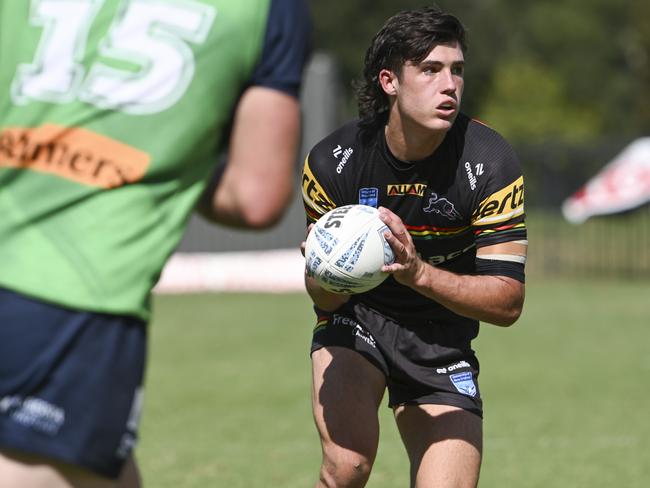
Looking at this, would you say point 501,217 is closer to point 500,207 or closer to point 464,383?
point 500,207

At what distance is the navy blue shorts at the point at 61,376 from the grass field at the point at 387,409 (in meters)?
5.24

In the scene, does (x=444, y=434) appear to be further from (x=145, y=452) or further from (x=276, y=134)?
(x=145, y=452)

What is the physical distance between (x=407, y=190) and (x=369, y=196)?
16 centimetres

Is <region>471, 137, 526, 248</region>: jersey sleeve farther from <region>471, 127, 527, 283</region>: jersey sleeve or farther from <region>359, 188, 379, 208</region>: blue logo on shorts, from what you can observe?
<region>359, 188, 379, 208</region>: blue logo on shorts

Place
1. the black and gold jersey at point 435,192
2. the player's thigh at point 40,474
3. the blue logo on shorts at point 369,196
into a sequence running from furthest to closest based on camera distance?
1. the blue logo on shorts at point 369,196
2. the black and gold jersey at point 435,192
3. the player's thigh at point 40,474

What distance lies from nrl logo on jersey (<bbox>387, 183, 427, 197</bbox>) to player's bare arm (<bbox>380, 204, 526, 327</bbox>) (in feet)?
1.25

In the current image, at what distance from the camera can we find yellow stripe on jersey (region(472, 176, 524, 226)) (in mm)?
5188

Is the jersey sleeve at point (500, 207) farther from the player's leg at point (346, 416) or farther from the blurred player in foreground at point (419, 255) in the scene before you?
the player's leg at point (346, 416)

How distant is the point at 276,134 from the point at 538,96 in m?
62.9

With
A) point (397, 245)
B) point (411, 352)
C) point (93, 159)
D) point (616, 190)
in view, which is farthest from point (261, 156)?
point (616, 190)

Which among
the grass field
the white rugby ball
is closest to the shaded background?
the grass field

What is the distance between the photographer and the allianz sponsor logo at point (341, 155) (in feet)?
18.0

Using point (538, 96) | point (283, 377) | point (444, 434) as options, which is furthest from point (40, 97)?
point (538, 96)

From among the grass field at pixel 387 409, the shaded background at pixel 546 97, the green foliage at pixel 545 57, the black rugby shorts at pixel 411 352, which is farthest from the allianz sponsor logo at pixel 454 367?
the green foliage at pixel 545 57
